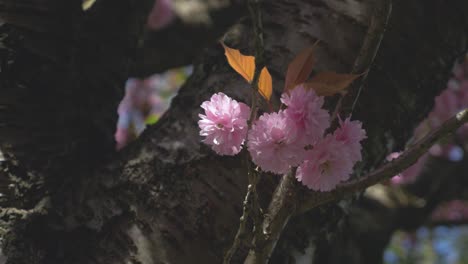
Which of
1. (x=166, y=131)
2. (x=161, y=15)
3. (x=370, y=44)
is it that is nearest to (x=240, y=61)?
(x=370, y=44)

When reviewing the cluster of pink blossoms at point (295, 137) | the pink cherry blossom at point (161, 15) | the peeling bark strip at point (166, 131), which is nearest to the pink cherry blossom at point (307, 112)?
the cluster of pink blossoms at point (295, 137)

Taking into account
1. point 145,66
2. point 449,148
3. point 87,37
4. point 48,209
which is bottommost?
point 449,148

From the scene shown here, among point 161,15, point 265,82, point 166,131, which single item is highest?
point 265,82

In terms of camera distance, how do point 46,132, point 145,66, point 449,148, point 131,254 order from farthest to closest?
→ point 449,148
point 145,66
point 46,132
point 131,254

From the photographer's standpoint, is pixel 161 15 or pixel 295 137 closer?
pixel 295 137

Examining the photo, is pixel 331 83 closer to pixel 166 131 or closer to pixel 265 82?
pixel 265 82

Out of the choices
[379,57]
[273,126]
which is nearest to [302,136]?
[273,126]

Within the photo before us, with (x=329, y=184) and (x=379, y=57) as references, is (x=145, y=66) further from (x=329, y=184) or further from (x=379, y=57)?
(x=329, y=184)

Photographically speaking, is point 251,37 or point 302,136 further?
point 251,37

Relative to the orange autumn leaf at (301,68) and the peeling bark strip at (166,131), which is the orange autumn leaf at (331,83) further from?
the peeling bark strip at (166,131)
